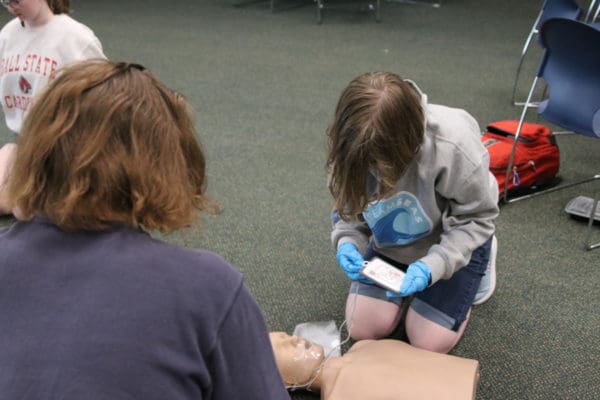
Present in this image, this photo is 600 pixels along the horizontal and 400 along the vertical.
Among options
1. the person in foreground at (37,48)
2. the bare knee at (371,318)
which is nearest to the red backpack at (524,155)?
the bare knee at (371,318)

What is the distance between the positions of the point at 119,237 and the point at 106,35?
4.34m

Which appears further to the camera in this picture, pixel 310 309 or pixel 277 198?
pixel 277 198

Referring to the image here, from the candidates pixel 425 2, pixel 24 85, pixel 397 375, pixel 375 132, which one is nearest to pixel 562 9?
pixel 375 132

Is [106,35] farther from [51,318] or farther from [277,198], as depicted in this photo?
[51,318]

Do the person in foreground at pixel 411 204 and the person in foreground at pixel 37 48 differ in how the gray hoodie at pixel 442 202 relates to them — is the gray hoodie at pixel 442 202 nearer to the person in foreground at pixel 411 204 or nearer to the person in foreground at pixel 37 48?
the person in foreground at pixel 411 204

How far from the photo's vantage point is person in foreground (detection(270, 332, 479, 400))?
1.36 meters

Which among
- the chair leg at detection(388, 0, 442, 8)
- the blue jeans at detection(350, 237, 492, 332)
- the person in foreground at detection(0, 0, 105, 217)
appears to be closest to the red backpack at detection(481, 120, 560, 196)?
the blue jeans at detection(350, 237, 492, 332)

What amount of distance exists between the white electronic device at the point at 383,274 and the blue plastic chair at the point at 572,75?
0.92m

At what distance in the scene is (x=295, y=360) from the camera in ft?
4.88

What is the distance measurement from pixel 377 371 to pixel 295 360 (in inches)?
7.9

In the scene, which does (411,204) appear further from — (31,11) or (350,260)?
(31,11)

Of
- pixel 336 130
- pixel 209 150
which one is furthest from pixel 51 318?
pixel 209 150

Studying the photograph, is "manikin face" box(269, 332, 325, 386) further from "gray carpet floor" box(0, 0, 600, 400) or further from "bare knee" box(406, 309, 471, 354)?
"bare knee" box(406, 309, 471, 354)

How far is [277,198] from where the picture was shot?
241 cm
